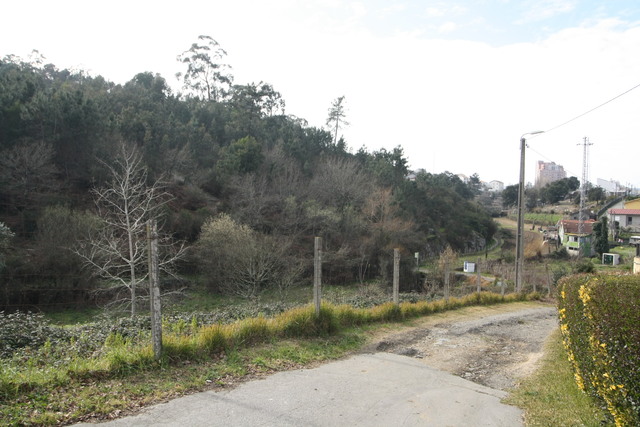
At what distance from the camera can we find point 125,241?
22.1 meters

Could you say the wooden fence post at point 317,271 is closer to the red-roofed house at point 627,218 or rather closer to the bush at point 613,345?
the bush at point 613,345

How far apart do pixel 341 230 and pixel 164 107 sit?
86.5ft

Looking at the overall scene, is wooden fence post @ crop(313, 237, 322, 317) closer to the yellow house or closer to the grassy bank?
the grassy bank

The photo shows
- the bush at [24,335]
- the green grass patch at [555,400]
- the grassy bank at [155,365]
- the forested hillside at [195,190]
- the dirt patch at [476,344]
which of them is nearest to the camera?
the grassy bank at [155,365]

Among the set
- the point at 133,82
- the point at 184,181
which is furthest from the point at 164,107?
the point at 184,181

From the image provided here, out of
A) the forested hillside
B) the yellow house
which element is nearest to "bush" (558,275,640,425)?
the forested hillside

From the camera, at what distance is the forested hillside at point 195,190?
2341 centimetres

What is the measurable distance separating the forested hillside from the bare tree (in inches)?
27.4

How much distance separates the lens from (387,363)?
7.21 metres

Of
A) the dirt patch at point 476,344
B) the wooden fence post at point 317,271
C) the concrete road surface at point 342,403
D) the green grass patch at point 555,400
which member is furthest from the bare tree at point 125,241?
the green grass patch at point 555,400

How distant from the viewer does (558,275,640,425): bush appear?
142 inches

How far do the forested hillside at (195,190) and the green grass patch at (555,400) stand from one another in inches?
579

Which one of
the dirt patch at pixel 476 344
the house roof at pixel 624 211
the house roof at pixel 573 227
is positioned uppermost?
the house roof at pixel 624 211

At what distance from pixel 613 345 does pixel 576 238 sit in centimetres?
5978
